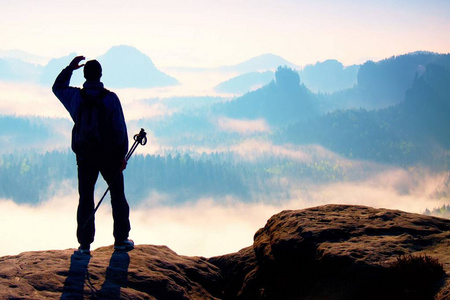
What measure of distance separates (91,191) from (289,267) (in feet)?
16.8

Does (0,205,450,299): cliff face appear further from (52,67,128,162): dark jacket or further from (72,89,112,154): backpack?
(72,89,112,154): backpack

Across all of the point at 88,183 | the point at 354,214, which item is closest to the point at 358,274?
the point at 354,214

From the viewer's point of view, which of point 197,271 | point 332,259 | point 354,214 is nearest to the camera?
point 332,259

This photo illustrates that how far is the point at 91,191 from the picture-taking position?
36.4 ft

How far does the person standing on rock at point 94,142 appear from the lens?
34.8 feet

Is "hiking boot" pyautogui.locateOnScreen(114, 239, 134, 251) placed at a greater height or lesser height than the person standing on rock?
lesser

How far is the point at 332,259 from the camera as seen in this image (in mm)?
8906

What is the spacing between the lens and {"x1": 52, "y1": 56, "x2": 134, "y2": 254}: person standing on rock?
10594mm

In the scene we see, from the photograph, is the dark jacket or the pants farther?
the pants

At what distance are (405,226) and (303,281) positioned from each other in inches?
117

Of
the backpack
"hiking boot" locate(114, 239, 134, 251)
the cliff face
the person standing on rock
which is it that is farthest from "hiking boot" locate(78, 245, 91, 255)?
the backpack

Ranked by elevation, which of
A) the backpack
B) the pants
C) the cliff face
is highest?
the backpack

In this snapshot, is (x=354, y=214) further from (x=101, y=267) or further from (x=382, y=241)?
(x=101, y=267)

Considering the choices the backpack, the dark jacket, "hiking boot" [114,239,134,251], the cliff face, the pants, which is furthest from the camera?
"hiking boot" [114,239,134,251]
